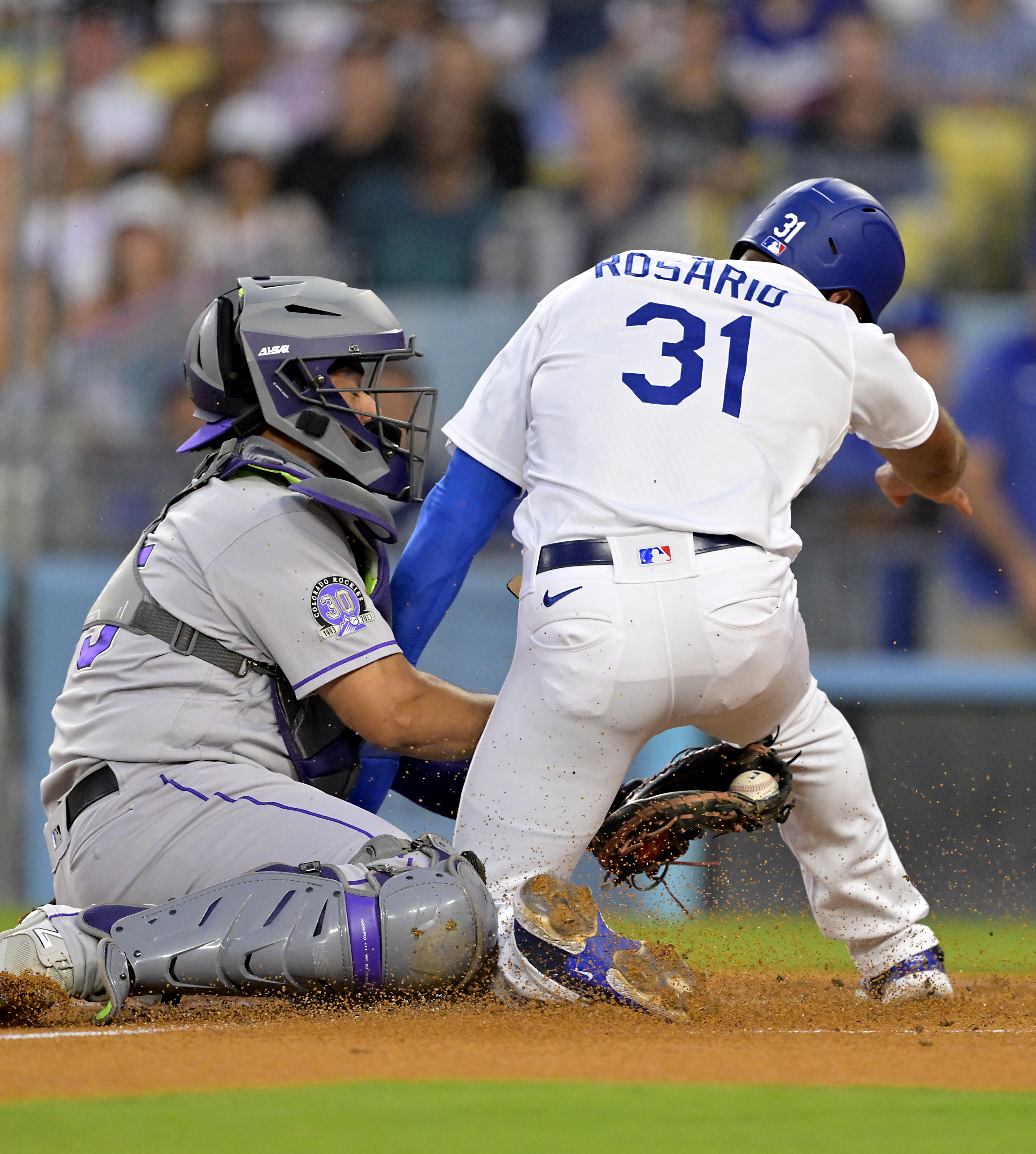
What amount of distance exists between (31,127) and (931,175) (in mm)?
5001

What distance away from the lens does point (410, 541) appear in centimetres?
388

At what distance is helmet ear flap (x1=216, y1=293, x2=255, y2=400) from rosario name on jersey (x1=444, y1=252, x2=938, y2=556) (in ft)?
2.00

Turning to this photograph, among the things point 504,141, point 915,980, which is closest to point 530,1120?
point 915,980

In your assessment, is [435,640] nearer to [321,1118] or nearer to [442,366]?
[442,366]

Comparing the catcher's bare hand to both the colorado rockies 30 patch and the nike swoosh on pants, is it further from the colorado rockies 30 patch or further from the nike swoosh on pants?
the colorado rockies 30 patch

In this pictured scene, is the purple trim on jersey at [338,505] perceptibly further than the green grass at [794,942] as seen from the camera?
No

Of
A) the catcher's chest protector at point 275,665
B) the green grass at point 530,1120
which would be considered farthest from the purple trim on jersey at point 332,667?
the green grass at point 530,1120

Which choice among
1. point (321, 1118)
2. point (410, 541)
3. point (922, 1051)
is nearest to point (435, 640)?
point (410, 541)

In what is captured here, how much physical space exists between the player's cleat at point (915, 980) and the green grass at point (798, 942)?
3.01 ft

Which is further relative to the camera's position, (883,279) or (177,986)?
(883,279)

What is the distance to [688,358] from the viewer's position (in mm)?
3297

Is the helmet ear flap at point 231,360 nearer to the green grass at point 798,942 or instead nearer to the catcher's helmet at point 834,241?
the catcher's helmet at point 834,241

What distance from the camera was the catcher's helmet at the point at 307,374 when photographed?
3695 mm

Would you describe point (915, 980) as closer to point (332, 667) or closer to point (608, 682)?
point (608, 682)
